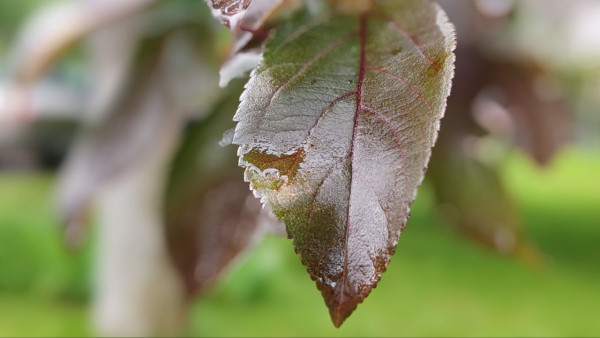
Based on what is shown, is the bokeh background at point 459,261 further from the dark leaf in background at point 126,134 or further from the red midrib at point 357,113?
the red midrib at point 357,113

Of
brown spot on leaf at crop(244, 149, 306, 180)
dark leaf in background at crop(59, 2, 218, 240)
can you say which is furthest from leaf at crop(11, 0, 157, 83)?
brown spot on leaf at crop(244, 149, 306, 180)

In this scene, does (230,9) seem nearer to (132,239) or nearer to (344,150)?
(344,150)

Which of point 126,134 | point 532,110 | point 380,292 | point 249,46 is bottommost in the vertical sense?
point 380,292

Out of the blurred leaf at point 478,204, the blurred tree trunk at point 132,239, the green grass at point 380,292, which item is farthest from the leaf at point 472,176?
the blurred tree trunk at point 132,239

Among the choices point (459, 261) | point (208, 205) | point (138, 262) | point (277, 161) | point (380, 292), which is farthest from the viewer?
point (459, 261)

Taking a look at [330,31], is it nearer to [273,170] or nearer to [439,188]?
[273,170]

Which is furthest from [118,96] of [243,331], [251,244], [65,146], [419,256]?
[65,146]

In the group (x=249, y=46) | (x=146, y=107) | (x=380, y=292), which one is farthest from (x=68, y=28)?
(x=380, y=292)
